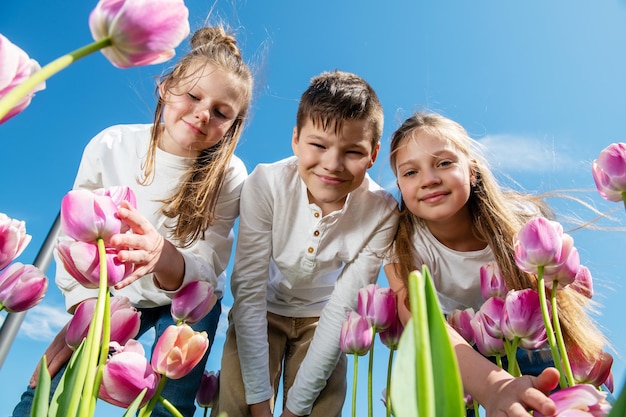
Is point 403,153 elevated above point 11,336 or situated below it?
above

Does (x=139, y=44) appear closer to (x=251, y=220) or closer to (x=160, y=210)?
(x=160, y=210)

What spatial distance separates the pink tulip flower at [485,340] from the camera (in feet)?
2.75

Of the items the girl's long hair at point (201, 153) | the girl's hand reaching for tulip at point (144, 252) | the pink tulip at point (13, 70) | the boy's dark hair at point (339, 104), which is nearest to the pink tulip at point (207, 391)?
the girl's long hair at point (201, 153)

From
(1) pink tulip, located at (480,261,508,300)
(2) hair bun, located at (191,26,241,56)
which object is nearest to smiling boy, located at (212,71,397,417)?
(2) hair bun, located at (191,26,241,56)

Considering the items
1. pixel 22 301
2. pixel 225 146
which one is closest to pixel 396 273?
pixel 225 146

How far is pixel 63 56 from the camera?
0.87 feet

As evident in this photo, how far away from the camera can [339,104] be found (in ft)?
4.32

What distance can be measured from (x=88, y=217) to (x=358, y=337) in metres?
0.63

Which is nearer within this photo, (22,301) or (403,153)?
(22,301)

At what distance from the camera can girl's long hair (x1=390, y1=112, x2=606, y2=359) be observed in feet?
4.12

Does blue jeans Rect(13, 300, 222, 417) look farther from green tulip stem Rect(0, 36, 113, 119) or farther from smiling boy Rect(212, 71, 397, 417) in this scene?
green tulip stem Rect(0, 36, 113, 119)

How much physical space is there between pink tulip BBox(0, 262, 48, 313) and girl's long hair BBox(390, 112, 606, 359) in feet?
2.74

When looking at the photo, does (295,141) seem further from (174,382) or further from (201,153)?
(174,382)

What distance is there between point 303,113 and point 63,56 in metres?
1.16
